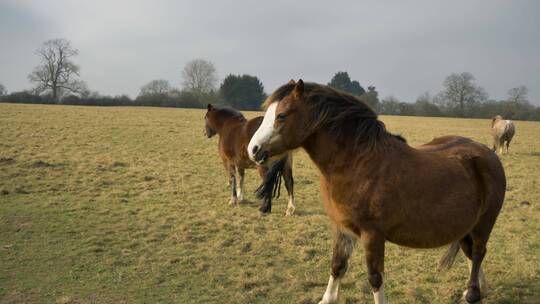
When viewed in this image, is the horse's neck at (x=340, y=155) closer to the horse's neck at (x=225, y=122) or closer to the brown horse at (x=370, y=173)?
the brown horse at (x=370, y=173)

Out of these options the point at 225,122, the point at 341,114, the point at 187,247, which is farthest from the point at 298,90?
the point at 225,122

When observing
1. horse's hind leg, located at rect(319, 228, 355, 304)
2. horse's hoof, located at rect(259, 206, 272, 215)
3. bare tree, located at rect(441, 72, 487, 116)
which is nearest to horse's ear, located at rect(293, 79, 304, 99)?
horse's hind leg, located at rect(319, 228, 355, 304)

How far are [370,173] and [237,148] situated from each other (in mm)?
5520

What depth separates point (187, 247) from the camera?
6039 millimetres

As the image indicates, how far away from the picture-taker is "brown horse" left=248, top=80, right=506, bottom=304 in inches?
128

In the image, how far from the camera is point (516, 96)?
55.3 m

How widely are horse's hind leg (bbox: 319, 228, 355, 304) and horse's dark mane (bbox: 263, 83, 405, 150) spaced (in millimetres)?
1023

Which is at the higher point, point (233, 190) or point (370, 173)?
point (370, 173)

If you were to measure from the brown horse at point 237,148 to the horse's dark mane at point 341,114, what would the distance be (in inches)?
169

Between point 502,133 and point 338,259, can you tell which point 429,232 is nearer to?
point 338,259

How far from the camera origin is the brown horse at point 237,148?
802cm

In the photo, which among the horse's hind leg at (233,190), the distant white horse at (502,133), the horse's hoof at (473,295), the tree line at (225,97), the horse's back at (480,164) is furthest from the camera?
the tree line at (225,97)

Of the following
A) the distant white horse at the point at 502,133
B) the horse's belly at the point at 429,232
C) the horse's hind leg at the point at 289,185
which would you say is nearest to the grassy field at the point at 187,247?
the horse's hind leg at the point at 289,185

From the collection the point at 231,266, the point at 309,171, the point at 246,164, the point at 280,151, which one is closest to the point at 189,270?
the point at 231,266
